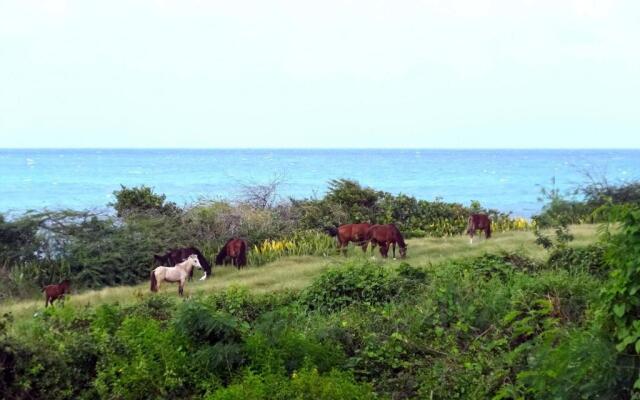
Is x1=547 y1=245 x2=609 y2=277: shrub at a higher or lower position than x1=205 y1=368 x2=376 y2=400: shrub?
higher

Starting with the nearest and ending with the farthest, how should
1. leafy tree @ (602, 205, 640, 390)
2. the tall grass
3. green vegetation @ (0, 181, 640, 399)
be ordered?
leafy tree @ (602, 205, 640, 390), green vegetation @ (0, 181, 640, 399), the tall grass

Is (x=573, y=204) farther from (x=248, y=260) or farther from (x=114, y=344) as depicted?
(x=114, y=344)

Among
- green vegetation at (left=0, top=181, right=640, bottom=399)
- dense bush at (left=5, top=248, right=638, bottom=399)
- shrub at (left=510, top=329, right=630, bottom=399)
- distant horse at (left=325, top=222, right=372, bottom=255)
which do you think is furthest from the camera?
distant horse at (left=325, top=222, right=372, bottom=255)

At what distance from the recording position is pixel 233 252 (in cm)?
1464

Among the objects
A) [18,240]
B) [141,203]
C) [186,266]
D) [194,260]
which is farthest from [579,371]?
[141,203]

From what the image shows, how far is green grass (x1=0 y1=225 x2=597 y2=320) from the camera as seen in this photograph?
12.2 m

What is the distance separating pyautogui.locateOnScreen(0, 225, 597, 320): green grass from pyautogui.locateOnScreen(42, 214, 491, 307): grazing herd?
181mm

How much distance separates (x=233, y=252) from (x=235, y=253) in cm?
4

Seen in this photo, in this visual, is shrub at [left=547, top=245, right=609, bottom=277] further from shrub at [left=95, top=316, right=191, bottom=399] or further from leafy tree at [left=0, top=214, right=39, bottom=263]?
leafy tree at [left=0, top=214, right=39, bottom=263]

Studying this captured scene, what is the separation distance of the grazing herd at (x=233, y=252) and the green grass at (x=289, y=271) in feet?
0.60

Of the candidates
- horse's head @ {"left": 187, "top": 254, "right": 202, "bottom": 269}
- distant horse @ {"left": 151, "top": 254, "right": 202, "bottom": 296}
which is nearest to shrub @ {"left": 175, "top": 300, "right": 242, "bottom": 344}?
distant horse @ {"left": 151, "top": 254, "right": 202, "bottom": 296}

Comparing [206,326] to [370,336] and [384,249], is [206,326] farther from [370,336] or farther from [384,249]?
[384,249]

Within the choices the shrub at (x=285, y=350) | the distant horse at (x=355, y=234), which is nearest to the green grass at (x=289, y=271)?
the distant horse at (x=355, y=234)

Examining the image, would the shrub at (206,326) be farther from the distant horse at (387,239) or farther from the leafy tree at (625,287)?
the distant horse at (387,239)
